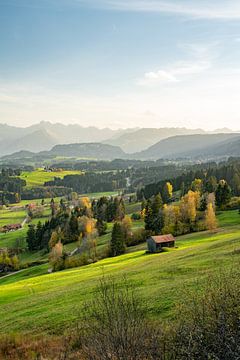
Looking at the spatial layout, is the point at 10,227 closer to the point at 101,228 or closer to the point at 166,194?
the point at 101,228

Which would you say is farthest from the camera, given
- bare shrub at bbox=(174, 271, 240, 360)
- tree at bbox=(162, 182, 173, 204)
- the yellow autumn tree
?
tree at bbox=(162, 182, 173, 204)

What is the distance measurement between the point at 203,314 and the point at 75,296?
22866 mm

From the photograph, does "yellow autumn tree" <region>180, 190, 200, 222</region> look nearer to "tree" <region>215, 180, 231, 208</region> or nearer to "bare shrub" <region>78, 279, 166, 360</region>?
"tree" <region>215, 180, 231, 208</region>

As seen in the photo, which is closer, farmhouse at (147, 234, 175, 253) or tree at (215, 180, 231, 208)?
farmhouse at (147, 234, 175, 253)

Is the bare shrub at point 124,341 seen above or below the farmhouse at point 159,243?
above

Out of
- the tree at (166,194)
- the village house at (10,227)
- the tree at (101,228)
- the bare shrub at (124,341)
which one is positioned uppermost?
the bare shrub at (124,341)

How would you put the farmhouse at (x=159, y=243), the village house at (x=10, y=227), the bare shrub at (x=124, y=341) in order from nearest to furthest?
the bare shrub at (x=124, y=341), the farmhouse at (x=159, y=243), the village house at (x=10, y=227)

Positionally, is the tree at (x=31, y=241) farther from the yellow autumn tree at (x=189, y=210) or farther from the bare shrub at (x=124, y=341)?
the bare shrub at (x=124, y=341)

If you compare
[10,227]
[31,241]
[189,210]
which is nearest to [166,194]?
[31,241]

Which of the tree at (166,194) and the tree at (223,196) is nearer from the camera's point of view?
the tree at (223,196)

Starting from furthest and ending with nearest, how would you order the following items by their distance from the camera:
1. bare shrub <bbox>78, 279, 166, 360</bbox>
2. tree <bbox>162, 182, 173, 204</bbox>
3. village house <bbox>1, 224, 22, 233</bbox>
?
village house <bbox>1, 224, 22, 233</bbox>, tree <bbox>162, 182, 173, 204</bbox>, bare shrub <bbox>78, 279, 166, 360</bbox>

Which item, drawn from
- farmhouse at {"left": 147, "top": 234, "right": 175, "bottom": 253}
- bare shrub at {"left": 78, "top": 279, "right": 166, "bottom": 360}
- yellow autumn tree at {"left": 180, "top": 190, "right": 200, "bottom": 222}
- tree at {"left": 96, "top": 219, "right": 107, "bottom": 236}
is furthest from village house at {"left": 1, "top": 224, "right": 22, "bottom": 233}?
bare shrub at {"left": 78, "top": 279, "right": 166, "bottom": 360}

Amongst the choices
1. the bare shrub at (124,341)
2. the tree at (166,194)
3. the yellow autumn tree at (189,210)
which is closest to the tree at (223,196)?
the yellow autumn tree at (189,210)

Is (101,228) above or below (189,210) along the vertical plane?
below
